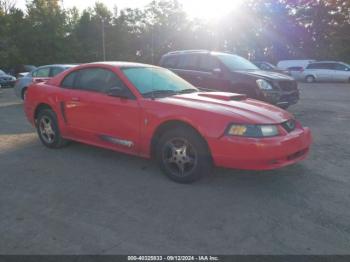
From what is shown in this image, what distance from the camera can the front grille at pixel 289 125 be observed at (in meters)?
4.64

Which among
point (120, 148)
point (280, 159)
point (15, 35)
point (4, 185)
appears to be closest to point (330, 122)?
point (280, 159)

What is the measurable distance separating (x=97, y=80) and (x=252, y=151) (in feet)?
8.82

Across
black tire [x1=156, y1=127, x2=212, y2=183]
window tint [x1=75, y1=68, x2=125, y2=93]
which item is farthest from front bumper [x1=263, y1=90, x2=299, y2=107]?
black tire [x1=156, y1=127, x2=212, y2=183]

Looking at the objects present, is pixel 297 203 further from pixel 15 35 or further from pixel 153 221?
pixel 15 35

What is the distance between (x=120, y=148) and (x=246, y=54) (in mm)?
41664

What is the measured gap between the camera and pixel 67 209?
3.97 meters

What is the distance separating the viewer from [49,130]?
20.8 ft

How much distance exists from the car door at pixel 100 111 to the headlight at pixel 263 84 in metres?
4.69

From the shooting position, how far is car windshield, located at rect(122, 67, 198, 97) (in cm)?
522

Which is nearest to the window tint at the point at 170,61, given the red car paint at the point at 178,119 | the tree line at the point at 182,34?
the red car paint at the point at 178,119

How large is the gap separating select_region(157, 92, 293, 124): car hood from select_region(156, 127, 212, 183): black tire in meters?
0.37

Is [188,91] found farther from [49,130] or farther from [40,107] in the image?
[40,107]

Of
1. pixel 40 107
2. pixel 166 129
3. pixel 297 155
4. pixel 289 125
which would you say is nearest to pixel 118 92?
pixel 166 129

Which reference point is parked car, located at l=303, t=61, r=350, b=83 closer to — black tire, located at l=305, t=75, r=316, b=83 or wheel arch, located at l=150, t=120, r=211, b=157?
black tire, located at l=305, t=75, r=316, b=83
